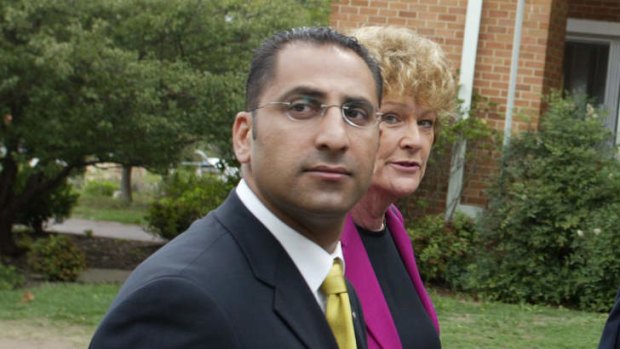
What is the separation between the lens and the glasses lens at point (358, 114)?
2.12 m

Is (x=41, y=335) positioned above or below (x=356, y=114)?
below

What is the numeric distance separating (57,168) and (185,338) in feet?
41.2

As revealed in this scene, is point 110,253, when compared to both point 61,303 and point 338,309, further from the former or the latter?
point 338,309

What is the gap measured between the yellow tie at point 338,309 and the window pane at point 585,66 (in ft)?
39.7

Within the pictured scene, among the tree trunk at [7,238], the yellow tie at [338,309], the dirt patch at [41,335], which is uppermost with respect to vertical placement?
the yellow tie at [338,309]

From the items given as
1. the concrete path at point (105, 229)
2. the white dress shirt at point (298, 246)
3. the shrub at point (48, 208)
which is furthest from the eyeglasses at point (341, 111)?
the concrete path at point (105, 229)

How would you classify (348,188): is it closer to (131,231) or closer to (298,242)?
(298,242)

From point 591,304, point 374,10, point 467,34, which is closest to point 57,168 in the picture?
point 374,10

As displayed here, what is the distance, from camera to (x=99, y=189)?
3350 centimetres

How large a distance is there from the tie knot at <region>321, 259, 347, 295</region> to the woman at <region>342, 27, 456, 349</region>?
2.64 ft

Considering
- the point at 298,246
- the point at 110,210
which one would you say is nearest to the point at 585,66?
the point at 298,246

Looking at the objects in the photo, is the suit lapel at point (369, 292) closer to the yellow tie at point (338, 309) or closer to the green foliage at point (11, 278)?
the yellow tie at point (338, 309)

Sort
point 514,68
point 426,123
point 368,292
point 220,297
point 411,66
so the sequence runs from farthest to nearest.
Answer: point 514,68 < point 426,123 < point 411,66 < point 368,292 < point 220,297

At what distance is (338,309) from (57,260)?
40.1 feet
